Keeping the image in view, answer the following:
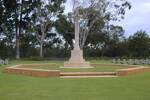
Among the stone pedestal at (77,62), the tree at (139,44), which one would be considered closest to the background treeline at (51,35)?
the tree at (139,44)

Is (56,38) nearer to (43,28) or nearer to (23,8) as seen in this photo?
(43,28)

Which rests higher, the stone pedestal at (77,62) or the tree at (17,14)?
the tree at (17,14)

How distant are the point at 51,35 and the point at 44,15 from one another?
6.81m

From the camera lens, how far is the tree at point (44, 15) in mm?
59844

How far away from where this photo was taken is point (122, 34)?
2810 inches

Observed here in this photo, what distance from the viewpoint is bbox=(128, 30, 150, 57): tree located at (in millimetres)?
66812

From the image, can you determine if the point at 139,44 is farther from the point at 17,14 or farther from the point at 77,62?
the point at 77,62

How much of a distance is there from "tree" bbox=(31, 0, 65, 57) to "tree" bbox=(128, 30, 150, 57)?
47.7ft

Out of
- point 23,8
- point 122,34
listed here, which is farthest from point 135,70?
point 122,34

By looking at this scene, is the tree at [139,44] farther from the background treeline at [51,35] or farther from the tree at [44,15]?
the tree at [44,15]

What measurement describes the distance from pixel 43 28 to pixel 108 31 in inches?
541

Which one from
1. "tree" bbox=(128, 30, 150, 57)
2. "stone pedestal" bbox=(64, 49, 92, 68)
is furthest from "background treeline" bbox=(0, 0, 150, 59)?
"stone pedestal" bbox=(64, 49, 92, 68)

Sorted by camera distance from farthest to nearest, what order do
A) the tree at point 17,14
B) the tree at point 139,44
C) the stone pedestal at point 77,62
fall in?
the tree at point 139,44 → the tree at point 17,14 → the stone pedestal at point 77,62


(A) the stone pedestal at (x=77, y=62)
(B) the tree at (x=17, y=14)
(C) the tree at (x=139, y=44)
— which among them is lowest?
(A) the stone pedestal at (x=77, y=62)
